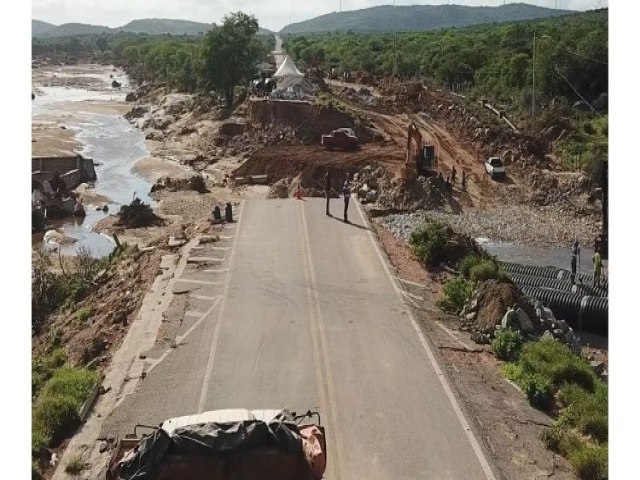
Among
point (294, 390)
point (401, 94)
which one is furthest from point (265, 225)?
point (401, 94)

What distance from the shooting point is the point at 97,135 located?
66.8 metres

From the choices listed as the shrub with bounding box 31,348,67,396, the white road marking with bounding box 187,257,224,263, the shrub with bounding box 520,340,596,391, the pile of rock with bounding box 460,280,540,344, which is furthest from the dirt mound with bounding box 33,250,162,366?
the shrub with bounding box 520,340,596,391

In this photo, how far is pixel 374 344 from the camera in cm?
1508

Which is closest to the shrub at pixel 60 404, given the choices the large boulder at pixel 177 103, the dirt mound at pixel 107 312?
the dirt mound at pixel 107 312

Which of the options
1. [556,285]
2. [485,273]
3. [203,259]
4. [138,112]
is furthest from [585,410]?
[138,112]

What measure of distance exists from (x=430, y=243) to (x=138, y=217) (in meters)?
17.3

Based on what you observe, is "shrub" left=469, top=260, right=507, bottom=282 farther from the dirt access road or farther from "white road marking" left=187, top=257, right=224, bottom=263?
the dirt access road

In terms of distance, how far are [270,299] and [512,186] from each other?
71.8 ft

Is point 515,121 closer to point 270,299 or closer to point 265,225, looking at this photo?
point 265,225

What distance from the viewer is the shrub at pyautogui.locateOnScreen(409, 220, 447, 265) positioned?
21.2 meters

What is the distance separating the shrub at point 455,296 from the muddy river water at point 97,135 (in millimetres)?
17747

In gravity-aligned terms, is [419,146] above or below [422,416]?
above

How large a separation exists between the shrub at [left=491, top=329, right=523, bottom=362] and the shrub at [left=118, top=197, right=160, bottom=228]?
22017 millimetres

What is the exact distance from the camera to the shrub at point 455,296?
1781 cm
